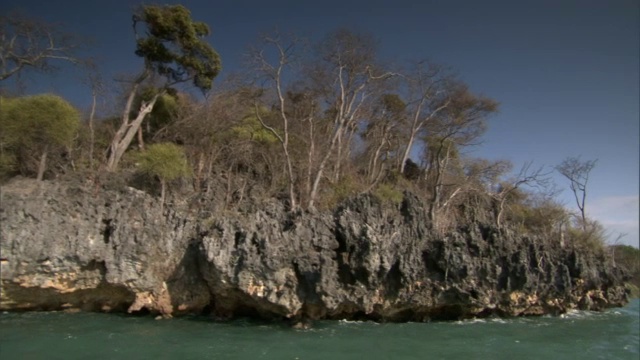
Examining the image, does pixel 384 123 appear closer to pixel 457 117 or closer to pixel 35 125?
pixel 457 117

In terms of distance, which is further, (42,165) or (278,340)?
(42,165)

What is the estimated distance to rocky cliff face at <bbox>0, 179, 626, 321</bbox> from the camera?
11734mm

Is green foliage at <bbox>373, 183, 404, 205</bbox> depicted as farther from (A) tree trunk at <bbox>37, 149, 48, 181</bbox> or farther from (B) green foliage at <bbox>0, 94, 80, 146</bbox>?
(A) tree trunk at <bbox>37, 149, 48, 181</bbox>

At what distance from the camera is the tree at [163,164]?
14547 mm

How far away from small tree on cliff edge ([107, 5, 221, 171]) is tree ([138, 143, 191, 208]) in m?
2.02

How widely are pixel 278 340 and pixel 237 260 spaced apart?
305cm

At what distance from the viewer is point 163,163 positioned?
48.0 ft

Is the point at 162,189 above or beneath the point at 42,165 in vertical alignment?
beneath

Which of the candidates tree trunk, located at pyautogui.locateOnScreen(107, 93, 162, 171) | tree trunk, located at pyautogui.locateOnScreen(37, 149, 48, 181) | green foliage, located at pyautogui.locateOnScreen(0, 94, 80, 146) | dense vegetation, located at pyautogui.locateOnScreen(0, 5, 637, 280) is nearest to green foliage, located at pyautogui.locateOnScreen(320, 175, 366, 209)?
dense vegetation, located at pyautogui.locateOnScreen(0, 5, 637, 280)

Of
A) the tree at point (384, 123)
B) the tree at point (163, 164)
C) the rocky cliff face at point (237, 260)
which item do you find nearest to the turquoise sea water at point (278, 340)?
the rocky cliff face at point (237, 260)

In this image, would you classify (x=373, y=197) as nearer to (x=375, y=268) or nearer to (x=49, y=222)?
(x=375, y=268)

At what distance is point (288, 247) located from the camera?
13219mm

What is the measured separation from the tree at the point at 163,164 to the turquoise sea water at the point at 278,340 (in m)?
5.15

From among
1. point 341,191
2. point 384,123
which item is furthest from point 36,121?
point 384,123
